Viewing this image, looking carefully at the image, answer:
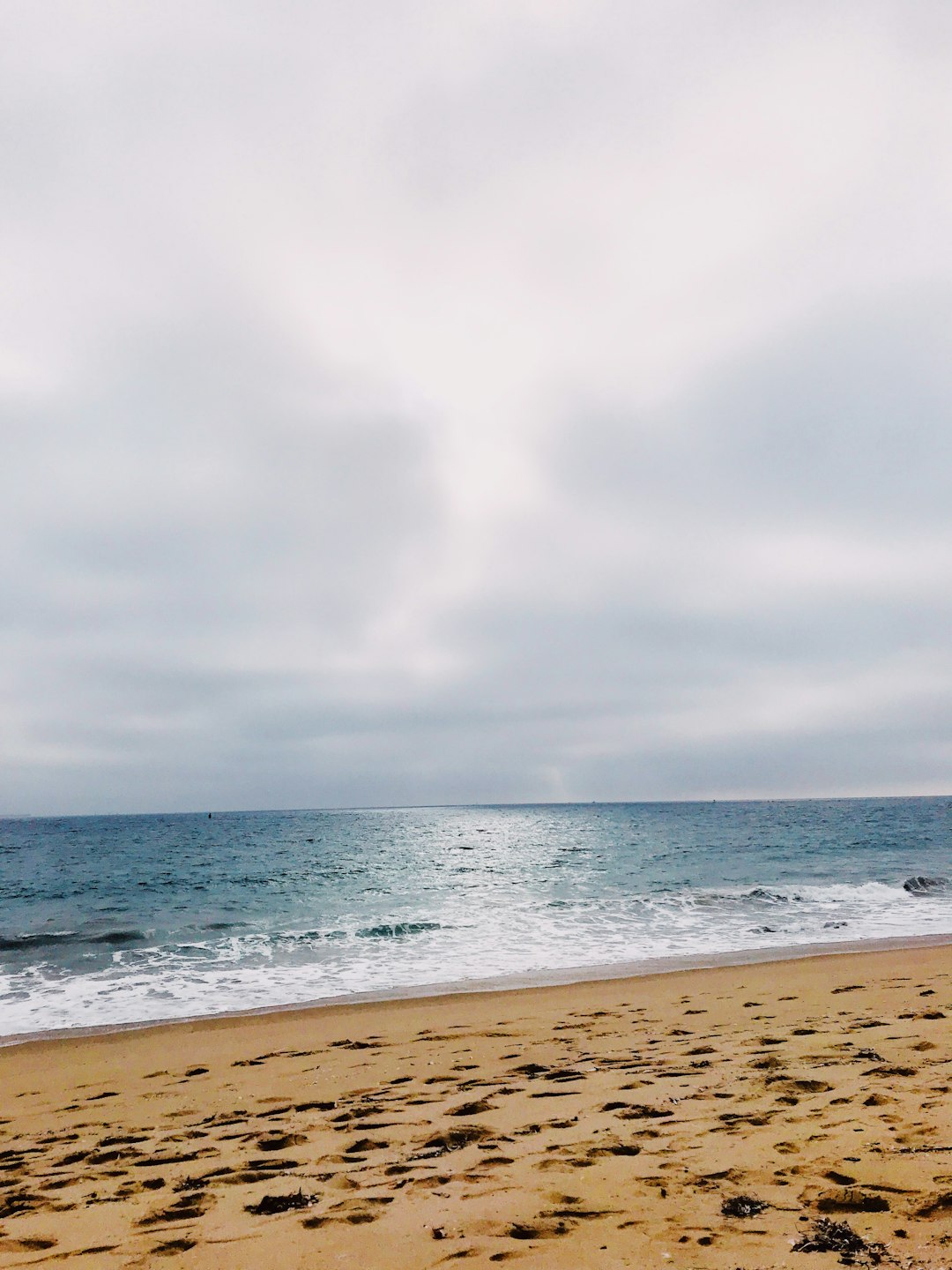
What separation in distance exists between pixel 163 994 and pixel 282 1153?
10.4m

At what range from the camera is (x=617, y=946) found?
1800 cm

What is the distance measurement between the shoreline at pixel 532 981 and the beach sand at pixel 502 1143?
167cm

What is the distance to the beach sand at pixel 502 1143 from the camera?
3666 millimetres

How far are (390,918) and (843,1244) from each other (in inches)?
857

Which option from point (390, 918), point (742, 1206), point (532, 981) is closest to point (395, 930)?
point (390, 918)

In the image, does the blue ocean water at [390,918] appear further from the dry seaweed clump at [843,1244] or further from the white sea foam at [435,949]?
the dry seaweed clump at [843,1244]

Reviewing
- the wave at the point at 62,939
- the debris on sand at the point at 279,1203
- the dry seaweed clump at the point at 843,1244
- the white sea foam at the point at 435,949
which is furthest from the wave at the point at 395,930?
the dry seaweed clump at the point at 843,1244

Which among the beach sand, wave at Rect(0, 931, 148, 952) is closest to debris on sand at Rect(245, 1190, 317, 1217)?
the beach sand

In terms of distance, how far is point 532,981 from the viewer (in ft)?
46.6

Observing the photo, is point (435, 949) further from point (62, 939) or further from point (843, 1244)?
point (843, 1244)

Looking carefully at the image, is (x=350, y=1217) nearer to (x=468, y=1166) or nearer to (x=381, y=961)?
(x=468, y=1166)

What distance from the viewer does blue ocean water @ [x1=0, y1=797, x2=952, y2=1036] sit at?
15.1m

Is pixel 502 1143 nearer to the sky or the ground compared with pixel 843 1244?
nearer to the ground

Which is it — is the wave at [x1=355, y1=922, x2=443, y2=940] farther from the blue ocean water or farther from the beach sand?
the beach sand
